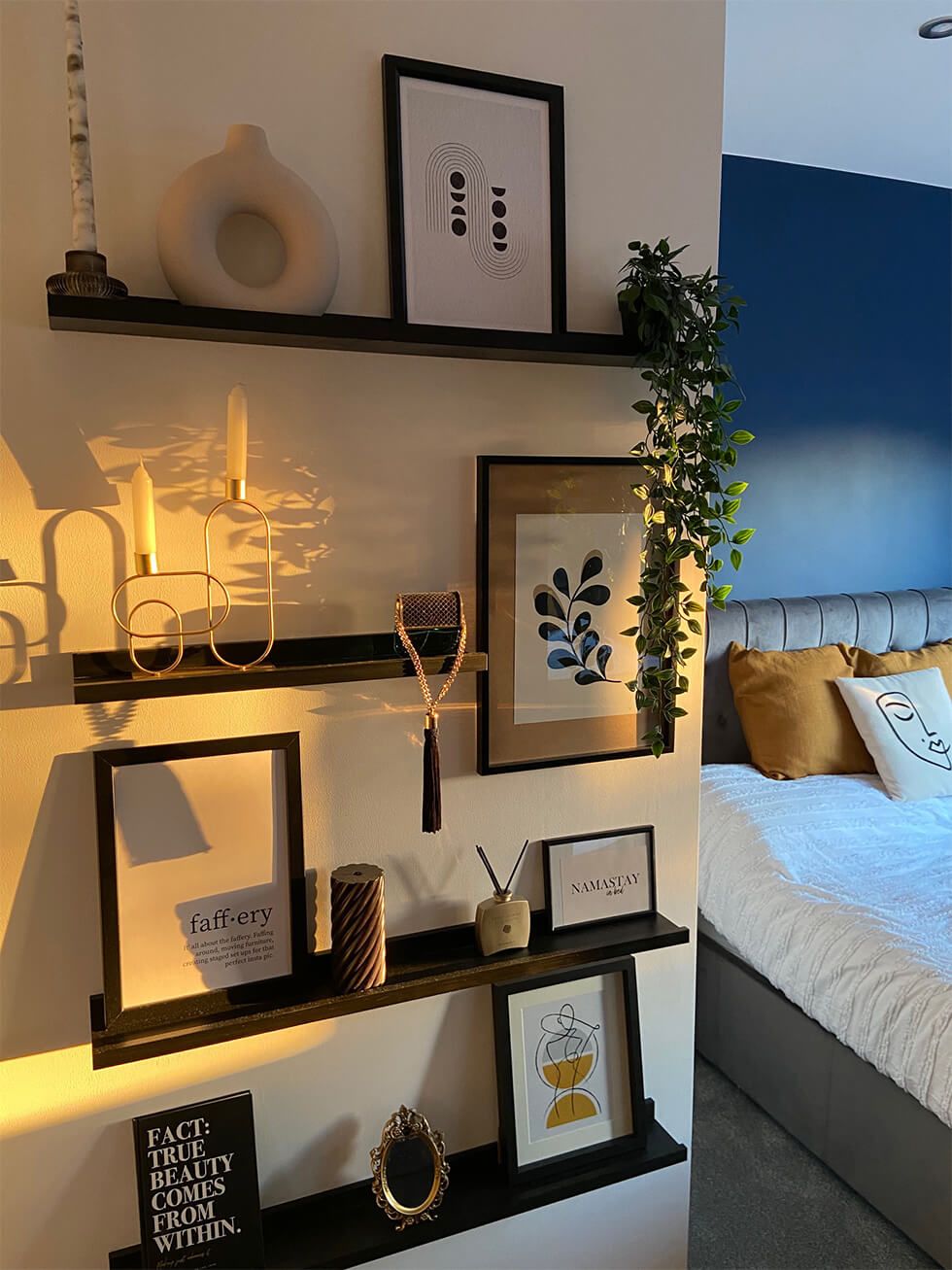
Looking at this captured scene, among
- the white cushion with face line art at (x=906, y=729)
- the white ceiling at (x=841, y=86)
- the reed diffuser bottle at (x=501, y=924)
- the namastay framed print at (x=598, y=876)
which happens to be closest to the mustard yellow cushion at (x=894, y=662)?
the white cushion with face line art at (x=906, y=729)

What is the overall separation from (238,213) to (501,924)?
1053 mm

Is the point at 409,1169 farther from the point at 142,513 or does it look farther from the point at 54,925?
the point at 142,513

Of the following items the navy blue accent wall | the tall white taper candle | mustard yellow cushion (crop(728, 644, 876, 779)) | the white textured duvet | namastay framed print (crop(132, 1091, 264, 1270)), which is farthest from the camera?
the navy blue accent wall

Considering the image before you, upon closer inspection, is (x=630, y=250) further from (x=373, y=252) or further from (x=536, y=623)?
(x=536, y=623)

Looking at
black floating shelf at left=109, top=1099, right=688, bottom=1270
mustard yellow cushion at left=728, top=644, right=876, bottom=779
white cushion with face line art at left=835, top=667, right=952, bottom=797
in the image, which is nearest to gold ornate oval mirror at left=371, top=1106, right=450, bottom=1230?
black floating shelf at left=109, top=1099, right=688, bottom=1270

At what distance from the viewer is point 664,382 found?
134 centimetres

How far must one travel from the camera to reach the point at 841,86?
2.69 meters

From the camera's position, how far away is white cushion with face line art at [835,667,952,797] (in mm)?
2840

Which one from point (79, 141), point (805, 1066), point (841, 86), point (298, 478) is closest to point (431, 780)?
point (298, 478)

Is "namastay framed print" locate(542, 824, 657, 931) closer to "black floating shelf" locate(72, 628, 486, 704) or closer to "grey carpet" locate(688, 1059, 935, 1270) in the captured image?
"black floating shelf" locate(72, 628, 486, 704)

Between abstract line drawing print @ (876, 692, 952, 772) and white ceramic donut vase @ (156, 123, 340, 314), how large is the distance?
2418 mm

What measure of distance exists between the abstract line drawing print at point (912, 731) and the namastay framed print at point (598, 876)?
167 cm

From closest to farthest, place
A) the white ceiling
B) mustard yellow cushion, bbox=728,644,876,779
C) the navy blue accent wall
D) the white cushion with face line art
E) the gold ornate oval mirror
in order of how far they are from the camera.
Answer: the gold ornate oval mirror → the white ceiling → the white cushion with face line art → mustard yellow cushion, bbox=728,644,876,779 → the navy blue accent wall

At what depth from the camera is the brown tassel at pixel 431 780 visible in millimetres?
1313
